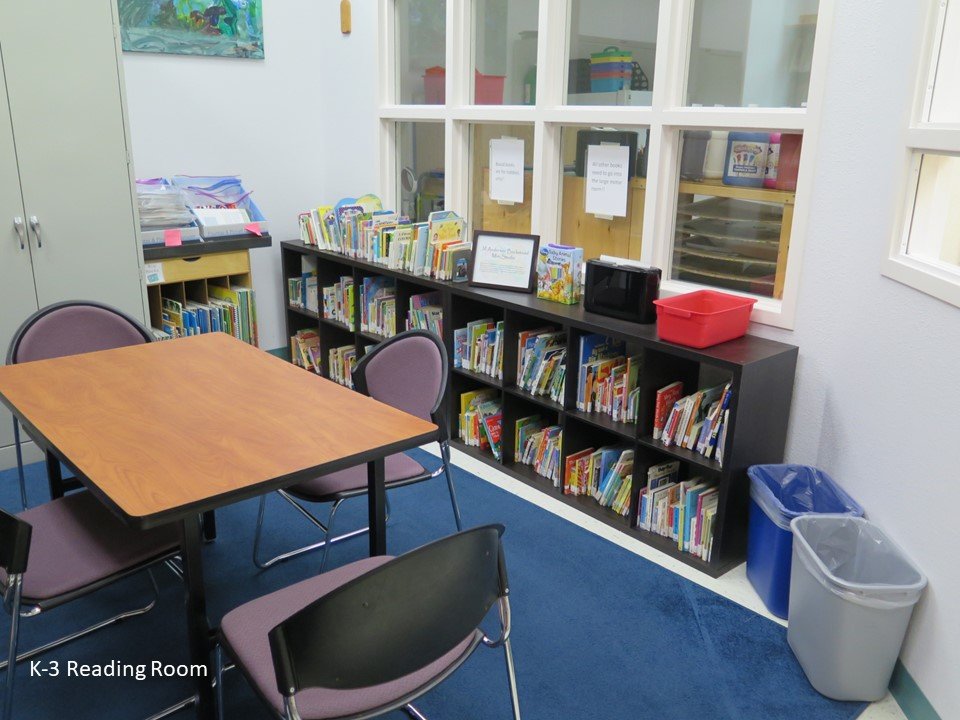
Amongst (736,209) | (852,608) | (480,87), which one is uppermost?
(480,87)

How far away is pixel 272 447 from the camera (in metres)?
2.03

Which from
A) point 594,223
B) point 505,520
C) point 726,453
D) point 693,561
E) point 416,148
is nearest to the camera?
point 726,453

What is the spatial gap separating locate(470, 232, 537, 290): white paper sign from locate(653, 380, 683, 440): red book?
37.5 inches

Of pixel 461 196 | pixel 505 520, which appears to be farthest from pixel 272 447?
pixel 461 196

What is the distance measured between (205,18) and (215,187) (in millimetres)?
934

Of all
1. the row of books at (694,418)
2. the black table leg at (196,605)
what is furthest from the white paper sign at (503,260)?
the black table leg at (196,605)

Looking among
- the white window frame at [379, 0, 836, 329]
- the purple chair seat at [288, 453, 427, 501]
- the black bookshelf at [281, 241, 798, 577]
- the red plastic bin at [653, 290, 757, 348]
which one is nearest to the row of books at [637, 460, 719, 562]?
the black bookshelf at [281, 241, 798, 577]

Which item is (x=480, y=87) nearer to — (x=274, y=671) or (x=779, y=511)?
(x=779, y=511)

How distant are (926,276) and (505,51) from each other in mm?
2593

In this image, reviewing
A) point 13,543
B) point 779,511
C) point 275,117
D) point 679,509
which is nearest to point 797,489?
point 779,511

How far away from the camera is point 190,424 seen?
7.19 feet

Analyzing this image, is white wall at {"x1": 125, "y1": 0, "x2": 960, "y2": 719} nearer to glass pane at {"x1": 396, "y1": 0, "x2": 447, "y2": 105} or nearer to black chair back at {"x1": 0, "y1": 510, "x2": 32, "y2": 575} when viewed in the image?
black chair back at {"x1": 0, "y1": 510, "x2": 32, "y2": 575}

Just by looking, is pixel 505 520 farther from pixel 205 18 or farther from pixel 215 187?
pixel 205 18

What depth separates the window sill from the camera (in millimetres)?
2080
